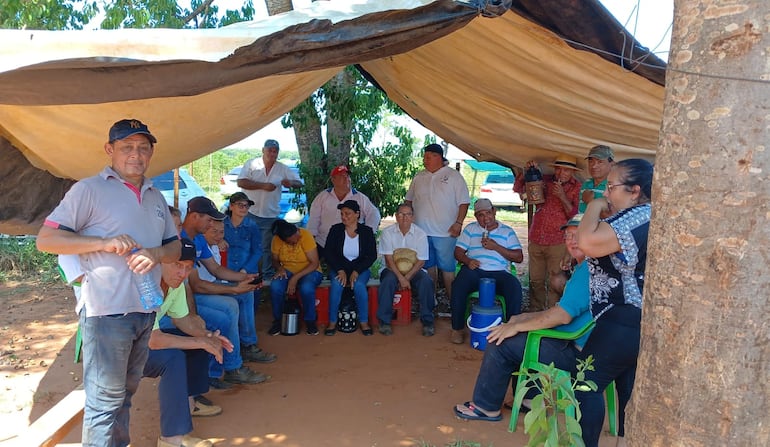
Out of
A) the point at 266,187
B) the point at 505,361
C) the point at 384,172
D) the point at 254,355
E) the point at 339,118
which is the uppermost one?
the point at 339,118

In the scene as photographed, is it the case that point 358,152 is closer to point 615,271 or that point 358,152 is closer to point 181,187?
point 181,187

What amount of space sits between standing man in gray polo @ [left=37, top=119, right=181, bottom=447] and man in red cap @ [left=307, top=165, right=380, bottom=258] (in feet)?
11.1

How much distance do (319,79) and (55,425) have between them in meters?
2.54

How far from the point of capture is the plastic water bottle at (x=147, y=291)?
105 inches

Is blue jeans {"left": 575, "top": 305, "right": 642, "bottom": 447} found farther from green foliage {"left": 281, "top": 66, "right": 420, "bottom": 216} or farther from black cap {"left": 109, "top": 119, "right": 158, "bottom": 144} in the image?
green foliage {"left": 281, "top": 66, "right": 420, "bottom": 216}

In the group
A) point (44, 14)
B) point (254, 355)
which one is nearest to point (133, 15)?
point (44, 14)

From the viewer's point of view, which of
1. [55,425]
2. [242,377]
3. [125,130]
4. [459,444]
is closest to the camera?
[125,130]

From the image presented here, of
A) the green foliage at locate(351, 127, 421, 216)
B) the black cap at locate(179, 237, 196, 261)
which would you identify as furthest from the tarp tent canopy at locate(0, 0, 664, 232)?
Result: the green foliage at locate(351, 127, 421, 216)

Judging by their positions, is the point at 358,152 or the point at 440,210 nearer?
the point at 440,210

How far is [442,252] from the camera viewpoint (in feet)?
20.2

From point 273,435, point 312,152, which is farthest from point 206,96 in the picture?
point 312,152

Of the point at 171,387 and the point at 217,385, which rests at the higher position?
the point at 171,387

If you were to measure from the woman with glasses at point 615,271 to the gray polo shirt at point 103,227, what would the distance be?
207 centimetres

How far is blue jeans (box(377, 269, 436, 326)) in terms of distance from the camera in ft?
18.6
